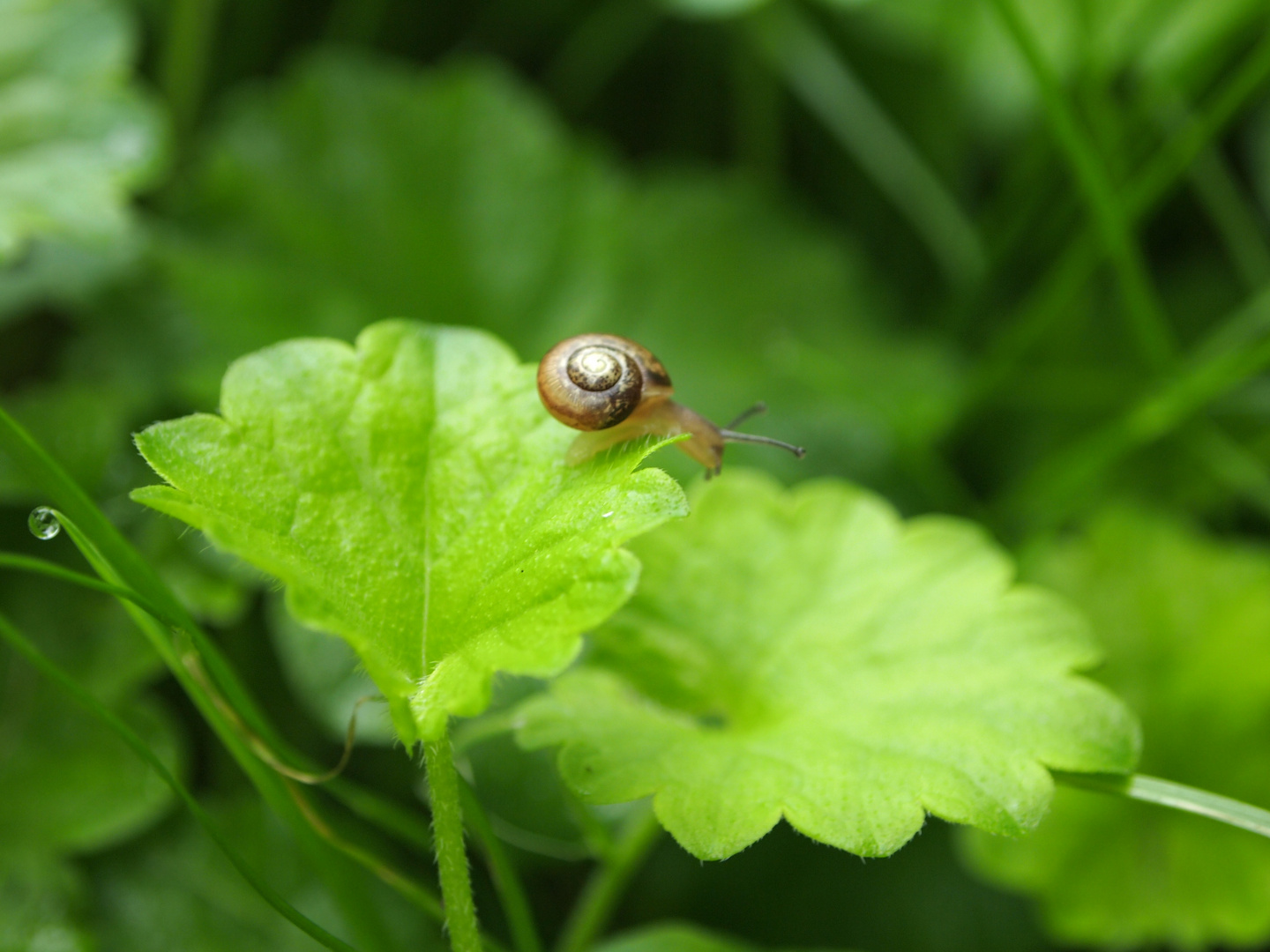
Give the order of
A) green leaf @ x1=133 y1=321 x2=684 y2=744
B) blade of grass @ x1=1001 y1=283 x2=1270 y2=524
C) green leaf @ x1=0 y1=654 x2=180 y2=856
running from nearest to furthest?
green leaf @ x1=133 y1=321 x2=684 y2=744 → green leaf @ x1=0 y1=654 x2=180 y2=856 → blade of grass @ x1=1001 y1=283 x2=1270 y2=524

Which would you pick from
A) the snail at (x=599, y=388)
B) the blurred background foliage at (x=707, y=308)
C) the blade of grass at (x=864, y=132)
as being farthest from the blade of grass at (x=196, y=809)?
the blade of grass at (x=864, y=132)

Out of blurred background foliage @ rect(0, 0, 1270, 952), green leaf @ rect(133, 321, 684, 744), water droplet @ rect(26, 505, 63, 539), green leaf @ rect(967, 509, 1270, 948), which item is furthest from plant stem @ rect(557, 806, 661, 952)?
water droplet @ rect(26, 505, 63, 539)

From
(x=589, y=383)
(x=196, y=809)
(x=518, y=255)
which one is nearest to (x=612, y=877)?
(x=196, y=809)

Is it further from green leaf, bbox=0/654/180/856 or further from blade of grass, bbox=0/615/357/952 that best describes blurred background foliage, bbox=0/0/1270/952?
blade of grass, bbox=0/615/357/952

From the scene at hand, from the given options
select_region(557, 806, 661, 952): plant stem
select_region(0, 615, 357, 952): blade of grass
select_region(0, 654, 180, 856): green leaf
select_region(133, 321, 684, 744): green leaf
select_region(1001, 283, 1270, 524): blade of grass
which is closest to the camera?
select_region(133, 321, 684, 744): green leaf

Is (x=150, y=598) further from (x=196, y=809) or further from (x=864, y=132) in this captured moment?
(x=864, y=132)

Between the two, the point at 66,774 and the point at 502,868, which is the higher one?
the point at 66,774

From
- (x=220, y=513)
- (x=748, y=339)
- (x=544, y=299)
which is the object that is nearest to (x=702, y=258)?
(x=748, y=339)

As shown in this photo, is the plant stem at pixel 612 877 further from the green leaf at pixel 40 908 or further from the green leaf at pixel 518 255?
the green leaf at pixel 518 255

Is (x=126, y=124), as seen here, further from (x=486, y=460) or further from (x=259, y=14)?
(x=486, y=460)
